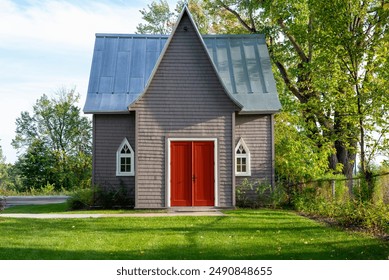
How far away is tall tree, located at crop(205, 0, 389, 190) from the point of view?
60.8 ft

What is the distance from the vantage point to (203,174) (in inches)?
749

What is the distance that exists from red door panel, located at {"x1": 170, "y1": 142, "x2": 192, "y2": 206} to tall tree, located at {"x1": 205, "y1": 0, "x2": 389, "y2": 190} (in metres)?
6.30

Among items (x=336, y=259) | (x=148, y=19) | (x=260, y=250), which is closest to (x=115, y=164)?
(x=260, y=250)

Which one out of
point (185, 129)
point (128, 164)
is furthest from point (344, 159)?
point (128, 164)

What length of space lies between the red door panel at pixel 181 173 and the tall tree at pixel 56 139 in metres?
21.9

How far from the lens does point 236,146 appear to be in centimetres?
2048

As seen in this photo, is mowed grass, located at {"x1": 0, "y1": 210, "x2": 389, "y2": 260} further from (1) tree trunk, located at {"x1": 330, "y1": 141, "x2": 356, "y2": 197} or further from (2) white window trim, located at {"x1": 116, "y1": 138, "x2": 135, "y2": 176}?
(1) tree trunk, located at {"x1": 330, "y1": 141, "x2": 356, "y2": 197}

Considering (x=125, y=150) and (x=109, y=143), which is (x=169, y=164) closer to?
(x=125, y=150)

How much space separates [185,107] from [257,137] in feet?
11.4

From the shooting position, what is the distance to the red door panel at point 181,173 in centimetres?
1891

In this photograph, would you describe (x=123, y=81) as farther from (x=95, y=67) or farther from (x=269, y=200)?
(x=269, y=200)

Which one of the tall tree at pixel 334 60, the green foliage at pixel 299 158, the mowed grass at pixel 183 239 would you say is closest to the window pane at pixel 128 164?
the mowed grass at pixel 183 239

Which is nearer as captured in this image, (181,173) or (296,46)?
(181,173)

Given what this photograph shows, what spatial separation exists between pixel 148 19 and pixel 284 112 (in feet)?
69.8
